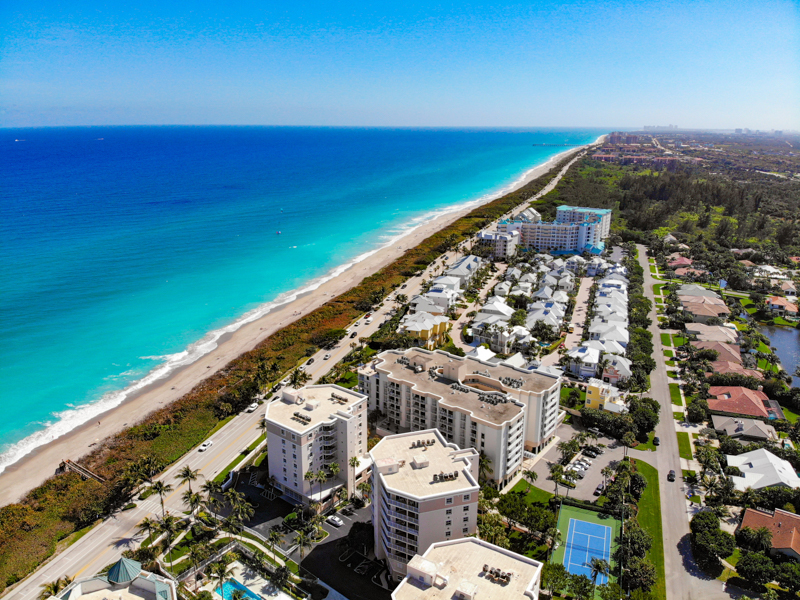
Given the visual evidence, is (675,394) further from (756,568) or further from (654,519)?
(756,568)

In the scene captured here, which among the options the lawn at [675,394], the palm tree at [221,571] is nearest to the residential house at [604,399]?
the lawn at [675,394]

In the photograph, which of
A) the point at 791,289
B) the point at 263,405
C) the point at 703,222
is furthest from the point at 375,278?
the point at 703,222

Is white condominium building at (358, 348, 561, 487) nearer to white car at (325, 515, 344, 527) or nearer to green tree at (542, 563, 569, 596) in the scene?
green tree at (542, 563, 569, 596)

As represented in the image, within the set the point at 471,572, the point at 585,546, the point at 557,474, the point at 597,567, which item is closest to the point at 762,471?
the point at 557,474

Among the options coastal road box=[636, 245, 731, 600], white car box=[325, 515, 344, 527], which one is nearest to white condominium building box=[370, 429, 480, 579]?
white car box=[325, 515, 344, 527]

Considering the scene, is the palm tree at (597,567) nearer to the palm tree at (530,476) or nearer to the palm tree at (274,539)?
the palm tree at (530,476)

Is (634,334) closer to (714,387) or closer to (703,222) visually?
(714,387)
